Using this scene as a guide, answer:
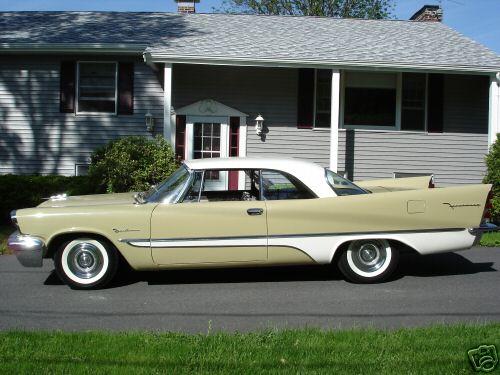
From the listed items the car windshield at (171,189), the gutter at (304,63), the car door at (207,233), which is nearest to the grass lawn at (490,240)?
the gutter at (304,63)

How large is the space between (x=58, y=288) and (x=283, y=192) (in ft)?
9.30

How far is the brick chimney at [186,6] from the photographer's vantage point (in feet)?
58.7

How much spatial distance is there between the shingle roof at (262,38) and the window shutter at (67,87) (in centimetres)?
60

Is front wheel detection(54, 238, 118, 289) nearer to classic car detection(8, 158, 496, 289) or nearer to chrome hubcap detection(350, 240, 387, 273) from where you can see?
classic car detection(8, 158, 496, 289)

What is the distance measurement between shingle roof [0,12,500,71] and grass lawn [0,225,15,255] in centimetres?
444

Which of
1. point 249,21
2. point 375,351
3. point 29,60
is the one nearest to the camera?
point 375,351

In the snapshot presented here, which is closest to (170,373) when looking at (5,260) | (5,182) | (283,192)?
(283,192)

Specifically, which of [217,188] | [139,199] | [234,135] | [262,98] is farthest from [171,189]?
[262,98]

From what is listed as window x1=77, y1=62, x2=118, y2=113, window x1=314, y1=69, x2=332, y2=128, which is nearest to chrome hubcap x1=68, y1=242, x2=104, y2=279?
window x1=77, y1=62, x2=118, y2=113

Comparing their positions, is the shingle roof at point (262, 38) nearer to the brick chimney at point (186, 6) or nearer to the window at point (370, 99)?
the window at point (370, 99)

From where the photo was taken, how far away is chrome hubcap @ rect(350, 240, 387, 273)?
271 inches

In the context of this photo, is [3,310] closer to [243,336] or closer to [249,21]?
[243,336]

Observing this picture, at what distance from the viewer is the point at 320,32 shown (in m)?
15.4

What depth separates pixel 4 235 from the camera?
1029 cm
